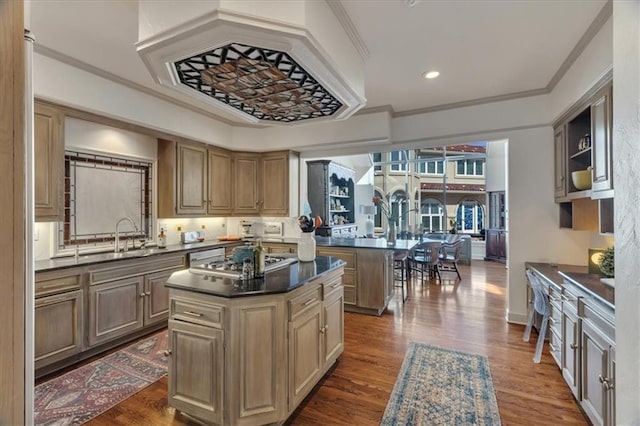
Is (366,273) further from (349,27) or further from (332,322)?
(349,27)

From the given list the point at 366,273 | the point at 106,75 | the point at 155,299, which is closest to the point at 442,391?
the point at 366,273

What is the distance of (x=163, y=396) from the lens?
Answer: 7.70 feet

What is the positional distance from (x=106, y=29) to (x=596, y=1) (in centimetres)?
373

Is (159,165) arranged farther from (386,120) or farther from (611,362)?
(611,362)

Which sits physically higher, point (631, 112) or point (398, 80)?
point (398, 80)

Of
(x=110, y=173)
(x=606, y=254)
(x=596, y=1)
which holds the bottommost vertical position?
(x=606, y=254)

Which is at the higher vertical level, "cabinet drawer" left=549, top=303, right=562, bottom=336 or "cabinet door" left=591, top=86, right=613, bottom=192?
"cabinet door" left=591, top=86, right=613, bottom=192

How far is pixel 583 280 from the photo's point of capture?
88.6 inches

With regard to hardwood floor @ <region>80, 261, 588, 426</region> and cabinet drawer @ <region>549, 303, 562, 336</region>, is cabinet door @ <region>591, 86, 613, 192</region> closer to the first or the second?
cabinet drawer @ <region>549, 303, 562, 336</region>

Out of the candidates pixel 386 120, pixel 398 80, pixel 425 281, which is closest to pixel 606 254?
pixel 398 80

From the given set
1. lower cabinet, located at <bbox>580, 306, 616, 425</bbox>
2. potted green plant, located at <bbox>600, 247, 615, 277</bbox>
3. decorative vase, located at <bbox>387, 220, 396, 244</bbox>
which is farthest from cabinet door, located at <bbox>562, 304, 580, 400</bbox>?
decorative vase, located at <bbox>387, 220, 396, 244</bbox>

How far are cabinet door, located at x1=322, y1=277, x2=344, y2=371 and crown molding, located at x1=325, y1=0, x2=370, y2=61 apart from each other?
2.07 meters

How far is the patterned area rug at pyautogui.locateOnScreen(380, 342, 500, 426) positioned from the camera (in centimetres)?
211

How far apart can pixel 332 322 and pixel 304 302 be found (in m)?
0.61
